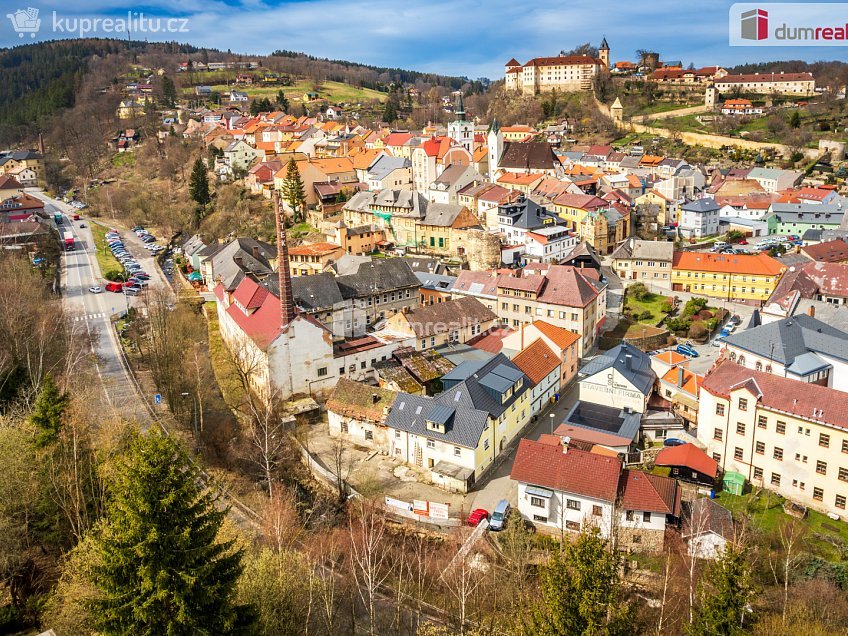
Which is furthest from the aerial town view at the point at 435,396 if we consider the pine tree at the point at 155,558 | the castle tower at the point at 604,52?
the castle tower at the point at 604,52

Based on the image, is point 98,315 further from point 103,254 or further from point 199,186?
point 199,186

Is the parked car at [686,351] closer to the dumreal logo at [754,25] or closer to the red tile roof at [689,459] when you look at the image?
the red tile roof at [689,459]

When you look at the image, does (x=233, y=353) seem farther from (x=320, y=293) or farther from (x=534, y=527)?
(x=534, y=527)

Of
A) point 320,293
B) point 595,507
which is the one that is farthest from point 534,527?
point 320,293

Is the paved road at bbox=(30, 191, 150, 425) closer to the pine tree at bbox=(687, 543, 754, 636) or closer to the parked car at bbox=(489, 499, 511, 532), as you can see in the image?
the parked car at bbox=(489, 499, 511, 532)

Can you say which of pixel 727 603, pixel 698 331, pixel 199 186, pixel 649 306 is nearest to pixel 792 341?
pixel 698 331
